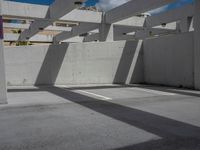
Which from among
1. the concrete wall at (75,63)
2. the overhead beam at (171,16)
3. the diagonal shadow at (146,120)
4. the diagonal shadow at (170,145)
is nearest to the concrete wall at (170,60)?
the concrete wall at (75,63)

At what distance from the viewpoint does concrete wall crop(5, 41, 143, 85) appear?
14.5m

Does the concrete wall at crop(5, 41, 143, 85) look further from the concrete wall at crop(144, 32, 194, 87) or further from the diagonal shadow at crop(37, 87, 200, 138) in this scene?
the diagonal shadow at crop(37, 87, 200, 138)

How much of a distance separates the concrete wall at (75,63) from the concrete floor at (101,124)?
17.4 feet

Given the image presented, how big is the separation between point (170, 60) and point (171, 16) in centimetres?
378

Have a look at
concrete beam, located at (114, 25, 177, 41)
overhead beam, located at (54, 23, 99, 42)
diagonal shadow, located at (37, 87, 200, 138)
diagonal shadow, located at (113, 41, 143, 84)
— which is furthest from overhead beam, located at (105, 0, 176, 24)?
diagonal shadow, located at (37, 87, 200, 138)

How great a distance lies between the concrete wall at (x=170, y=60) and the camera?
41.8ft

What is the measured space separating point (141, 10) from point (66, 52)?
428 centimetres

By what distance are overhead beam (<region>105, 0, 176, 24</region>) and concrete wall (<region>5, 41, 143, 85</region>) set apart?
1.39 m

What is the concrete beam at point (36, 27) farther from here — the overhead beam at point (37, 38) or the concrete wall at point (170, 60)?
the concrete wall at point (170, 60)

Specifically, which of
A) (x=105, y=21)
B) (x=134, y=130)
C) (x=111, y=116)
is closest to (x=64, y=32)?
(x=105, y=21)

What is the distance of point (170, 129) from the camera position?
567 centimetres

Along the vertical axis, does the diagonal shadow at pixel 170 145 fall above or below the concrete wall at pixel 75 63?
below

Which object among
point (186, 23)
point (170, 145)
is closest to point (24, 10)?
point (186, 23)

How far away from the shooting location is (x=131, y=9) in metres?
13.9
